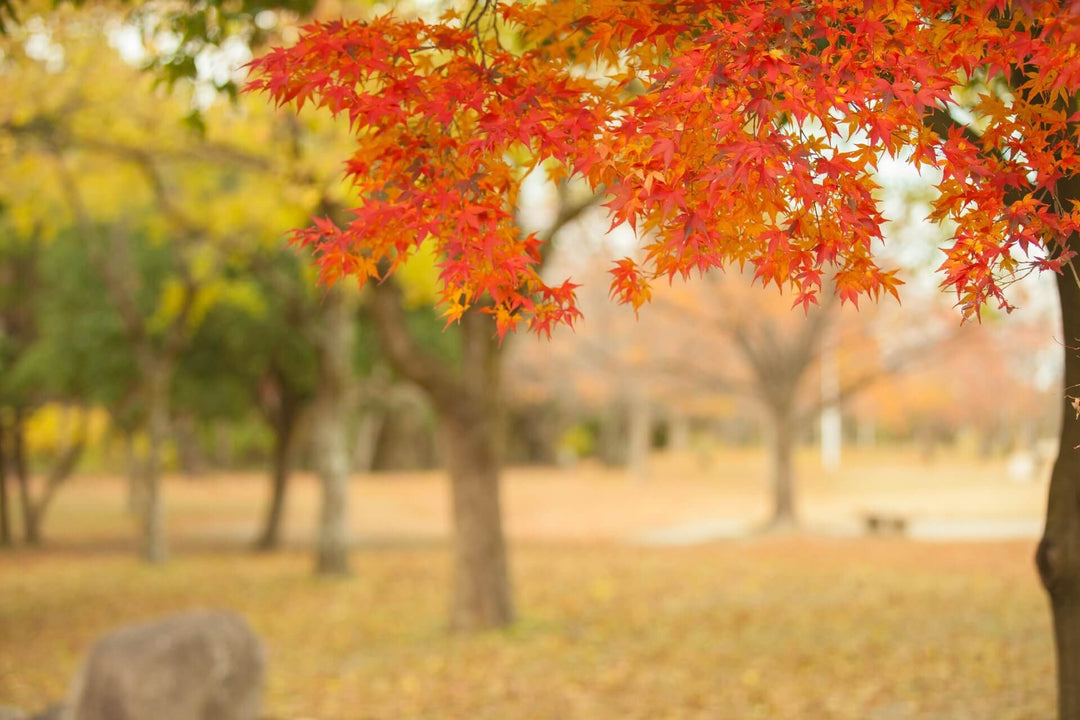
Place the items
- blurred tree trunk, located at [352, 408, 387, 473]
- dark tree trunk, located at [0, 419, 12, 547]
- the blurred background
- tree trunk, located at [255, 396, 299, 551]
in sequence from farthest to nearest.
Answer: blurred tree trunk, located at [352, 408, 387, 473] < dark tree trunk, located at [0, 419, 12, 547] < tree trunk, located at [255, 396, 299, 551] < the blurred background

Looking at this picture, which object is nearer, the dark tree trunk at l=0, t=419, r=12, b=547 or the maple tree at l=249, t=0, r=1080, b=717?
the maple tree at l=249, t=0, r=1080, b=717

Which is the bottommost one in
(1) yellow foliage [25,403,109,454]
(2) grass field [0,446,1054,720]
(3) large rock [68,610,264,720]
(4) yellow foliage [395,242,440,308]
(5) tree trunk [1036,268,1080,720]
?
(2) grass field [0,446,1054,720]

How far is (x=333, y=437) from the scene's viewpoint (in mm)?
17109

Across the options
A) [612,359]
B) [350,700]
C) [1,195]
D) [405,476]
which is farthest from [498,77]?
[405,476]

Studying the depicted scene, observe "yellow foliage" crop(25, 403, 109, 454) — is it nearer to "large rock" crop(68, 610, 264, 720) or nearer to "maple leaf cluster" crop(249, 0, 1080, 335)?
"large rock" crop(68, 610, 264, 720)

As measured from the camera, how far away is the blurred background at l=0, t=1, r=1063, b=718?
8.63 metres

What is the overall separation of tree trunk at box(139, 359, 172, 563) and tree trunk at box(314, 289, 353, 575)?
3.36m

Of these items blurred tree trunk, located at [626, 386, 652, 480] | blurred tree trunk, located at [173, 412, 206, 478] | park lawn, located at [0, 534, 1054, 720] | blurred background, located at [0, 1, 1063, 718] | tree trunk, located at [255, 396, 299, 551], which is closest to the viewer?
park lawn, located at [0, 534, 1054, 720]

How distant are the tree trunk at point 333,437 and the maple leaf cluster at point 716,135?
13.1 meters

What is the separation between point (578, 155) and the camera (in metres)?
3.24

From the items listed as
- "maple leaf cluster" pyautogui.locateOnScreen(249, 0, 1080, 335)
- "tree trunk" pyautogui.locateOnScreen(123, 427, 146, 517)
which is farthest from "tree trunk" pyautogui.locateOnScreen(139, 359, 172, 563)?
"maple leaf cluster" pyautogui.locateOnScreen(249, 0, 1080, 335)

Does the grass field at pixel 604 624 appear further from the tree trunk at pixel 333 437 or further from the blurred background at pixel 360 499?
the tree trunk at pixel 333 437

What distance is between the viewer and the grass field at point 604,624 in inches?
314

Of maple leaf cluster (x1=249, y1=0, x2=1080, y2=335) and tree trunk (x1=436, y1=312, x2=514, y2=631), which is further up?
maple leaf cluster (x1=249, y1=0, x2=1080, y2=335)
